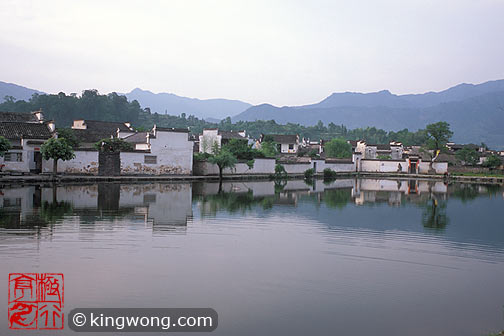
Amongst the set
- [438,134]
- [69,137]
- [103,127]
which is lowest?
[69,137]

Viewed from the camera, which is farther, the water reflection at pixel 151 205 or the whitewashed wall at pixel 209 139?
the whitewashed wall at pixel 209 139

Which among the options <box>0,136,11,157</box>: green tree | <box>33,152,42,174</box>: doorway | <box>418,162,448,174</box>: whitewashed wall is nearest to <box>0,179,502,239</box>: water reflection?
<box>0,136,11,157</box>: green tree

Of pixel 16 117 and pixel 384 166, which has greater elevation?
pixel 16 117

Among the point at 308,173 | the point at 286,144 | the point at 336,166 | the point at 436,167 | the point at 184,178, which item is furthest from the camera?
the point at 286,144

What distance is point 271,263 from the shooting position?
9227mm

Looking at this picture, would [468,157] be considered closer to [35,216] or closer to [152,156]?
[152,156]

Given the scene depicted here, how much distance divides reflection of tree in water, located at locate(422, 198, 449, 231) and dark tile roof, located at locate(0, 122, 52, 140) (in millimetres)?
21743

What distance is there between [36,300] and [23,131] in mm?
23428

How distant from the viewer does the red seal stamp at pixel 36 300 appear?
19.3ft

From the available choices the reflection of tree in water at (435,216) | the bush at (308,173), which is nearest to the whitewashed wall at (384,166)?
the bush at (308,173)

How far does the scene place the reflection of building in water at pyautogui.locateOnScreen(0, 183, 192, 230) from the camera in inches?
518

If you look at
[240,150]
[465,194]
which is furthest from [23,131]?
[465,194]

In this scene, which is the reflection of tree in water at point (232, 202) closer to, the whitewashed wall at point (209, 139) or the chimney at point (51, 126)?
the chimney at point (51, 126)

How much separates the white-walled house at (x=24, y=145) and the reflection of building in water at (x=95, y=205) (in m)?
5.15
